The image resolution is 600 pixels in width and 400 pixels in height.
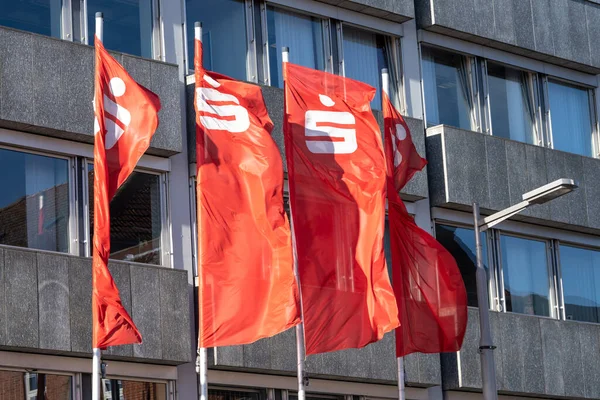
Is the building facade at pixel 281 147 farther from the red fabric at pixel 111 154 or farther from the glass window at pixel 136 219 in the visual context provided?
the red fabric at pixel 111 154

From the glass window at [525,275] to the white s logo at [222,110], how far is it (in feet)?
33.1

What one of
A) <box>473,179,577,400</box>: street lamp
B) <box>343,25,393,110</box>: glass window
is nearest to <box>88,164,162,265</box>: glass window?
<box>473,179,577,400</box>: street lamp

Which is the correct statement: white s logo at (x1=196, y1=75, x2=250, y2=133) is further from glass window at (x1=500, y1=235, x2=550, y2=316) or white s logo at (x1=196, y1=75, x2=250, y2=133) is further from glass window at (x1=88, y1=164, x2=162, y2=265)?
glass window at (x1=500, y1=235, x2=550, y2=316)

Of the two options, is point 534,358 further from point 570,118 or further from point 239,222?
point 239,222

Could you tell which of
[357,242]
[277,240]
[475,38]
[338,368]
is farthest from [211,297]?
[475,38]

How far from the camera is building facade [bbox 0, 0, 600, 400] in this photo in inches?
913

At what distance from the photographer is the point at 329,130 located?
2355cm

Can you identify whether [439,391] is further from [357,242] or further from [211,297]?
[211,297]

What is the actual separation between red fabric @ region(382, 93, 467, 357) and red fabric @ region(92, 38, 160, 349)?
5048mm

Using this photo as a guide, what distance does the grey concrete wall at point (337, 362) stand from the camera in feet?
81.5

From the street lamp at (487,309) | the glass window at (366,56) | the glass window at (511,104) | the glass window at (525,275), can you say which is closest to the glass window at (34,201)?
the street lamp at (487,309)

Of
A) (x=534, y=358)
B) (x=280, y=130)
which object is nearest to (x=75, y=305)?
(x=280, y=130)

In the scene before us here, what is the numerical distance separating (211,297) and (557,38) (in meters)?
14.5

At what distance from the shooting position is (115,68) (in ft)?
70.6
